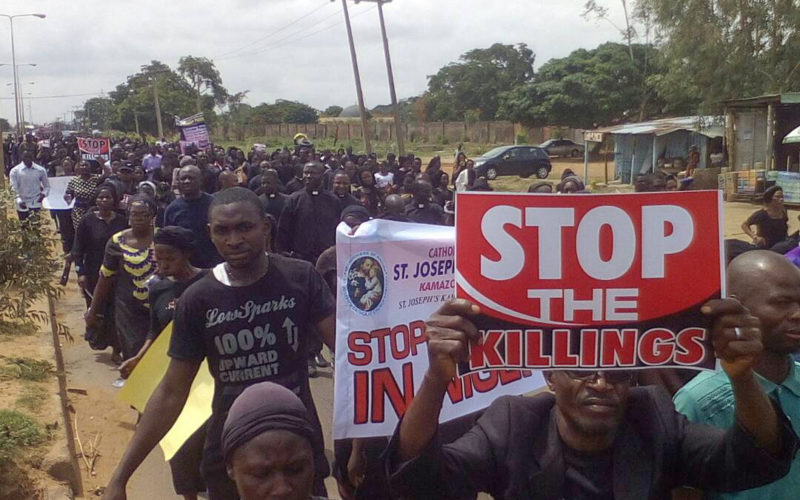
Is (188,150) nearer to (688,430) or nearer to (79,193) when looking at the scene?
(79,193)

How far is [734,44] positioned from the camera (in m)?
25.7

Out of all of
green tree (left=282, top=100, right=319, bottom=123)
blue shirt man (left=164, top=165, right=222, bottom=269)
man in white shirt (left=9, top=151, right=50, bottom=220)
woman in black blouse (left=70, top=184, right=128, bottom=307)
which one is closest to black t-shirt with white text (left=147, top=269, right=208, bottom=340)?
blue shirt man (left=164, top=165, right=222, bottom=269)

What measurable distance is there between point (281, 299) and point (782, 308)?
5.61 ft

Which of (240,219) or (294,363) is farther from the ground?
(240,219)

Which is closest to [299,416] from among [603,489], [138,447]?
[603,489]

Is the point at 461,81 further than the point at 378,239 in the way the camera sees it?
Yes

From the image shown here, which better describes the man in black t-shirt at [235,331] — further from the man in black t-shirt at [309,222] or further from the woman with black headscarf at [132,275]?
the man in black t-shirt at [309,222]

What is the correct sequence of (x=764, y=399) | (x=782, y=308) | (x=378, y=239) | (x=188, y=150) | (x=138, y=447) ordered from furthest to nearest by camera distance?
(x=188, y=150) < (x=378, y=239) < (x=138, y=447) < (x=782, y=308) < (x=764, y=399)

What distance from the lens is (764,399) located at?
193cm

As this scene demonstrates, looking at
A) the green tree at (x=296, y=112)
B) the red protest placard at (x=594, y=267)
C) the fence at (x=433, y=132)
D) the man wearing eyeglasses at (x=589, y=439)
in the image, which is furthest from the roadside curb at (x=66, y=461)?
the green tree at (x=296, y=112)

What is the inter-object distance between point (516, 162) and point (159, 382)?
95.6 feet

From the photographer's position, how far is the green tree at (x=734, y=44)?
25.1 m

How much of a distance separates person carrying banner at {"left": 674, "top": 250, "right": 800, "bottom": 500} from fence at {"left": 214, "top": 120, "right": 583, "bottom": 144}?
45347 mm

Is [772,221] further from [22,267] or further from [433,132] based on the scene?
[433,132]
